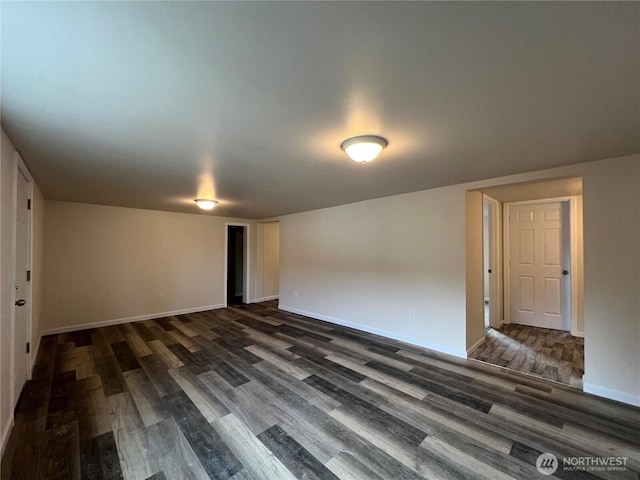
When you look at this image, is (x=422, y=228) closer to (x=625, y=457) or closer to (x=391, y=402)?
(x=391, y=402)

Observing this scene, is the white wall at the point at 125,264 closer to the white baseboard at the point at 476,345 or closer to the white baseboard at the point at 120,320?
the white baseboard at the point at 120,320

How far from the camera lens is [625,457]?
1.69 metres

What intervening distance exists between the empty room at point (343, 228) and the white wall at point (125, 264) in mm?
51

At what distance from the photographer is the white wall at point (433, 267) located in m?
2.32

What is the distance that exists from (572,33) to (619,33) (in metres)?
0.18

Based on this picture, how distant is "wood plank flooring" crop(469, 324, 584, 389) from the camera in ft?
9.31

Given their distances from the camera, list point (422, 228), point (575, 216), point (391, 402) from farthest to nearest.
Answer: point (575, 216) → point (422, 228) → point (391, 402)

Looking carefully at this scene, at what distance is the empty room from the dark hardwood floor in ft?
0.07

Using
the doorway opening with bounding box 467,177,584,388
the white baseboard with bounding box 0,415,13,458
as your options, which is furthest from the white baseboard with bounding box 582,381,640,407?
the white baseboard with bounding box 0,415,13,458

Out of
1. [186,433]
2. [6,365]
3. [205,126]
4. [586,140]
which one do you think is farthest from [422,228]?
[6,365]

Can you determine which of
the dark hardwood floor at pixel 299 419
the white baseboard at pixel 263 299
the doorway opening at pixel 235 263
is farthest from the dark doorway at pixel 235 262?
the dark hardwood floor at pixel 299 419

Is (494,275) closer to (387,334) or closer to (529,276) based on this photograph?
A: (529,276)

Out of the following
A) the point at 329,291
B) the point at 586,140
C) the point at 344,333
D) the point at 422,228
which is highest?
the point at 586,140
